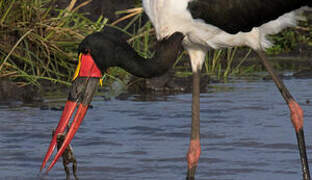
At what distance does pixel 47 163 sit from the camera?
22.7ft

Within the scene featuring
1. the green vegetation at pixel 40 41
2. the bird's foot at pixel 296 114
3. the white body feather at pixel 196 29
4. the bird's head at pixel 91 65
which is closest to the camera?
the bird's head at pixel 91 65

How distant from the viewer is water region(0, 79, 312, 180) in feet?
21.8

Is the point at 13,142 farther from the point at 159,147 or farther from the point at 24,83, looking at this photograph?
the point at 24,83

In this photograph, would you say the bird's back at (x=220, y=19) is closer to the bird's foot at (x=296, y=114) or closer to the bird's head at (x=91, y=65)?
the bird's head at (x=91, y=65)

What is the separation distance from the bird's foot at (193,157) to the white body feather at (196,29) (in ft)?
2.10

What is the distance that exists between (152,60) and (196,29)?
430 millimetres

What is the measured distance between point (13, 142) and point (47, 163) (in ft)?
2.80

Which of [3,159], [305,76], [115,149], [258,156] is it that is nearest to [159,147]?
[115,149]

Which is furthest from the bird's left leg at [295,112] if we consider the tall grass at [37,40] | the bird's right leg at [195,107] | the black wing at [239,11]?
the tall grass at [37,40]

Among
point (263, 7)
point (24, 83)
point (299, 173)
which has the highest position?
point (263, 7)

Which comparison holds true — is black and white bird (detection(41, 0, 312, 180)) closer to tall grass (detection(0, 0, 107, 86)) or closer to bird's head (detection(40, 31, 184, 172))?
bird's head (detection(40, 31, 184, 172))

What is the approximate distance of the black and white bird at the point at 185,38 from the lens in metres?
6.45

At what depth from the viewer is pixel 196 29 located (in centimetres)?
665

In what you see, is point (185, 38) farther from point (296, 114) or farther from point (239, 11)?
point (296, 114)
